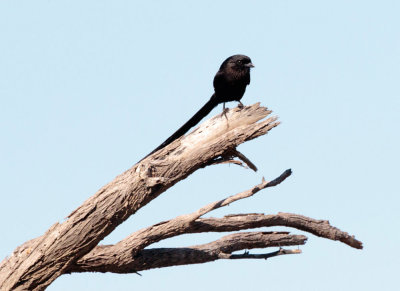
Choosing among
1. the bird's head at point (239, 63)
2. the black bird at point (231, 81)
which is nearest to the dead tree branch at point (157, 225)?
the black bird at point (231, 81)

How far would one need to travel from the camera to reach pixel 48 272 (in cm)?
505

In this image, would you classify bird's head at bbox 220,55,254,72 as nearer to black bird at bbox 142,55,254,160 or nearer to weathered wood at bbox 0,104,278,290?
black bird at bbox 142,55,254,160

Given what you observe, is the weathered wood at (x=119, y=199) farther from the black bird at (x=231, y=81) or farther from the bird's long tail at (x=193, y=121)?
the black bird at (x=231, y=81)

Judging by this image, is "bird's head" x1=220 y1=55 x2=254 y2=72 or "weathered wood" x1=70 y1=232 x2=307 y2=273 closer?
"weathered wood" x1=70 y1=232 x2=307 y2=273

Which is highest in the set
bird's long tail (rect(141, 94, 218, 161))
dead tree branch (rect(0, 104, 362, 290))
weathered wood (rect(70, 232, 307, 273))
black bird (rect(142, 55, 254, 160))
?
black bird (rect(142, 55, 254, 160))

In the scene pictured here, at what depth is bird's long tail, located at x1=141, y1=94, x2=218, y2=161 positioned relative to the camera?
19.5 ft

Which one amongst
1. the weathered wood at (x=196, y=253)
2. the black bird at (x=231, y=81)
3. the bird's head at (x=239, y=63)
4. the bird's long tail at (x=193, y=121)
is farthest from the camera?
the bird's head at (x=239, y=63)

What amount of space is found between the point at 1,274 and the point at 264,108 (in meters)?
2.82

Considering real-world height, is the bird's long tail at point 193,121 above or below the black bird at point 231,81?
below

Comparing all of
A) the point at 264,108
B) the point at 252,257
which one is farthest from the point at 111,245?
the point at 264,108

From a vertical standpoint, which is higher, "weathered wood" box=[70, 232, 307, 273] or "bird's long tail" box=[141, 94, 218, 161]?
"bird's long tail" box=[141, 94, 218, 161]

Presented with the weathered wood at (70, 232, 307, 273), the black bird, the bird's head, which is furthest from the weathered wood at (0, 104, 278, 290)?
the bird's head

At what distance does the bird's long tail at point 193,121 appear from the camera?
595 centimetres

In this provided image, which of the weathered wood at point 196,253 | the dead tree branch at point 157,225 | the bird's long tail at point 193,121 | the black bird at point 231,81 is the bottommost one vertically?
the weathered wood at point 196,253
